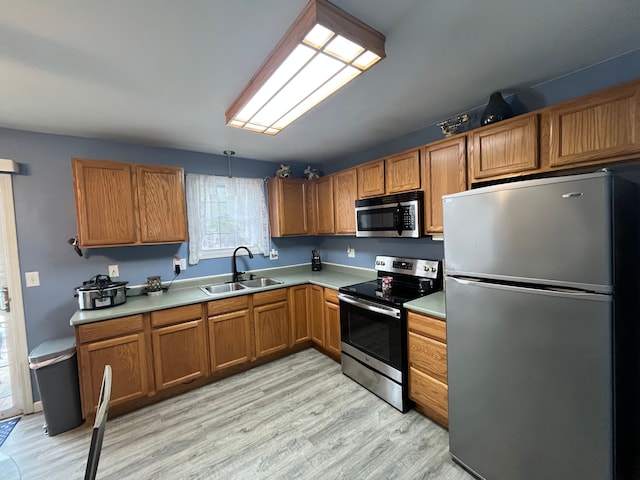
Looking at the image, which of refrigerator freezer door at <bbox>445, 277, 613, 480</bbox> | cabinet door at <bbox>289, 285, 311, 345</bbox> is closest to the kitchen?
refrigerator freezer door at <bbox>445, 277, 613, 480</bbox>

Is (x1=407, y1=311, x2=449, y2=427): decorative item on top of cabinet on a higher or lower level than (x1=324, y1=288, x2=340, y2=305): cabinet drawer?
lower

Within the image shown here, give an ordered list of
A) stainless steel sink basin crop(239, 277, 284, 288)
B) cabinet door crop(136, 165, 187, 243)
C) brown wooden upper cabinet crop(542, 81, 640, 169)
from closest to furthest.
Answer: brown wooden upper cabinet crop(542, 81, 640, 169), cabinet door crop(136, 165, 187, 243), stainless steel sink basin crop(239, 277, 284, 288)

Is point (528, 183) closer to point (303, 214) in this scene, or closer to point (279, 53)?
point (279, 53)

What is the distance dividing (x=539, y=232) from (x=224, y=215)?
3.08 metres

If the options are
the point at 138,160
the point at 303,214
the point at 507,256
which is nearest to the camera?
the point at 507,256

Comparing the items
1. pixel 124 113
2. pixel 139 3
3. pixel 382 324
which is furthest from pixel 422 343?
pixel 124 113

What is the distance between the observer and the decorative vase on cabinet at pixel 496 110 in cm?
185

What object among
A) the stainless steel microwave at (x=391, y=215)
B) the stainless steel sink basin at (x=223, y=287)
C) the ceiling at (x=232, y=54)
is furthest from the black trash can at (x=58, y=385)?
the stainless steel microwave at (x=391, y=215)

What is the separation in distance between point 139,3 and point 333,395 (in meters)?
2.89

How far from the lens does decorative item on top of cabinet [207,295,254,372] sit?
8.63 ft

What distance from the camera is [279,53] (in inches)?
51.1

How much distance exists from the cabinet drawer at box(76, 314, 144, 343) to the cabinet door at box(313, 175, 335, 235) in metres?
2.21

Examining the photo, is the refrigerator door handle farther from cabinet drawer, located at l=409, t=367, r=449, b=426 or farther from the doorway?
the doorway

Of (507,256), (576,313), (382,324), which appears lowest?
(382,324)
